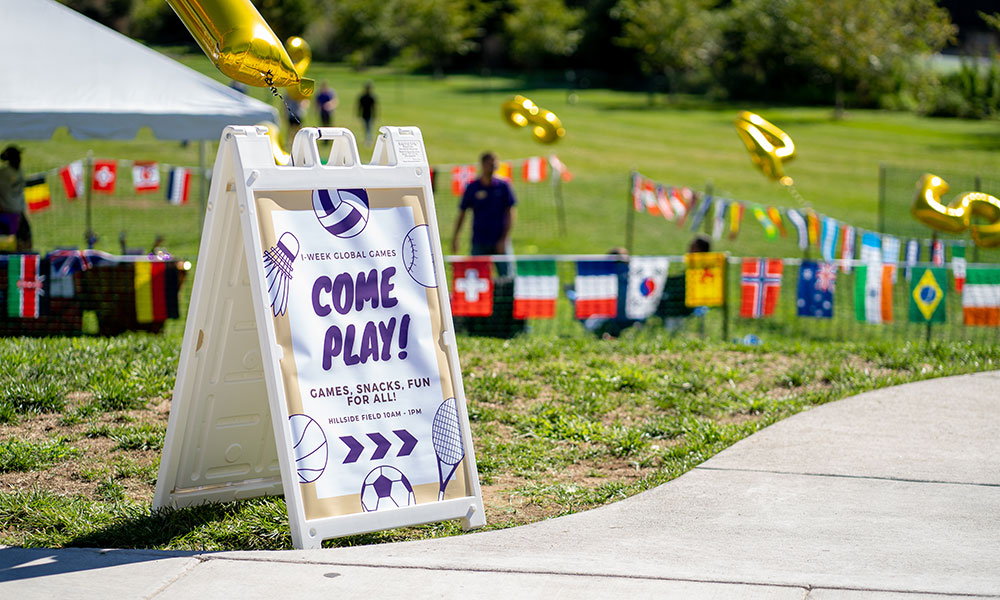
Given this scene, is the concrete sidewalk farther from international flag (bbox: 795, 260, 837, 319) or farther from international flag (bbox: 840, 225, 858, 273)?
international flag (bbox: 840, 225, 858, 273)

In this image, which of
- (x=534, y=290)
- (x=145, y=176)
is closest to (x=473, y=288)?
(x=534, y=290)

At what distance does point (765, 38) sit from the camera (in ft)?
147

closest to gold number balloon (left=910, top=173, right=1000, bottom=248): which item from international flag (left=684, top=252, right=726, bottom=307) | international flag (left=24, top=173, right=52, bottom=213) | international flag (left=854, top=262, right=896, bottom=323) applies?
international flag (left=854, top=262, right=896, bottom=323)

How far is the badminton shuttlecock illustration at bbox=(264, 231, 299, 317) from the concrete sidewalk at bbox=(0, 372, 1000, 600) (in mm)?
1042

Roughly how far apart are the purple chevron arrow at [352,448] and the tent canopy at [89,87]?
7.06 metres

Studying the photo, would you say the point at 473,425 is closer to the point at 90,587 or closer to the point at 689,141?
the point at 90,587

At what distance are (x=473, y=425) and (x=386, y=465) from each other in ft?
6.61

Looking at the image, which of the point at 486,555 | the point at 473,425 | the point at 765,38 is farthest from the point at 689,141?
the point at 486,555

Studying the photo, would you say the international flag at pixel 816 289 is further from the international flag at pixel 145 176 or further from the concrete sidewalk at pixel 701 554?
the international flag at pixel 145 176

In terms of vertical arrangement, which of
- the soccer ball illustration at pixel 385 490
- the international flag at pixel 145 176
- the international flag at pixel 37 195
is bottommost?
the soccer ball illustration at pixel 385 490

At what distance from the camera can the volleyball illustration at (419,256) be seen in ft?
16.0

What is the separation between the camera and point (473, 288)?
9.92 metres

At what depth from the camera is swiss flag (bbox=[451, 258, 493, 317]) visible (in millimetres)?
9891

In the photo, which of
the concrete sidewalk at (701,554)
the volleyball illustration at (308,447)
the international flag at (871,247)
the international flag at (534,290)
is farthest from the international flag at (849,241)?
the volleyball illustration at (308,447)
